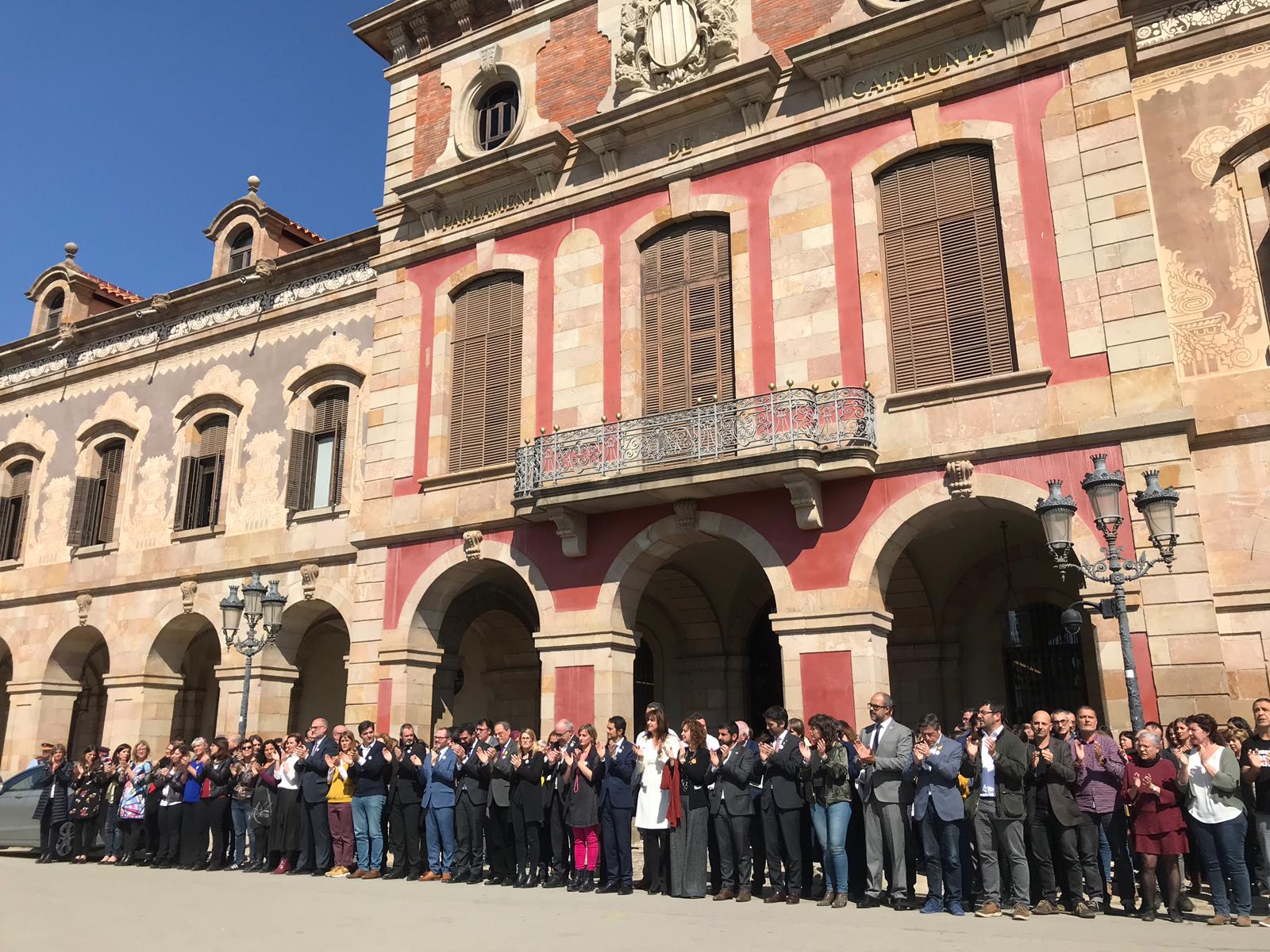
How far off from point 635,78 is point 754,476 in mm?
7384

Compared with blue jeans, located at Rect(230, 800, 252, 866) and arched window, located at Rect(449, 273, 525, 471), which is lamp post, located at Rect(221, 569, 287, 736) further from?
arched window, located at Rect(449, 273, 525, 471)

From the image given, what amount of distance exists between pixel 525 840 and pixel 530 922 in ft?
9.07

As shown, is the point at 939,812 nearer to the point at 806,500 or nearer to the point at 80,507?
the point at 806,500

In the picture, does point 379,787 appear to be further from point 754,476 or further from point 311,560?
point 311,560

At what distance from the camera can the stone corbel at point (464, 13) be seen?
19234mm

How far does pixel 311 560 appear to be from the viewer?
1930cm

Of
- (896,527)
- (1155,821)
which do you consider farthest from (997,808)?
(896,527)

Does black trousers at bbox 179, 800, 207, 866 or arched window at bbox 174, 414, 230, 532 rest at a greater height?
arched window at bbox 174, 414, 230, 532

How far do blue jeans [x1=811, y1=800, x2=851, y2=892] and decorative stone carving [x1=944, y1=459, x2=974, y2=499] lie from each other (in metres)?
4.91

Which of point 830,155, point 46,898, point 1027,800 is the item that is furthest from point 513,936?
point 830,155

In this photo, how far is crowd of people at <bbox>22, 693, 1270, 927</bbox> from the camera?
8562 millimetres

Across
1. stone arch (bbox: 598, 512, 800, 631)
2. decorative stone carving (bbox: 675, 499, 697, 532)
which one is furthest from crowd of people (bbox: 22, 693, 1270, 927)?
decorative stone carving (bbox: 675, 499, 697, 532)

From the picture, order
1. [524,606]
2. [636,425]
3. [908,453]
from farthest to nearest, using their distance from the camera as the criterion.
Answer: [524,606], [636,425], [908,453]

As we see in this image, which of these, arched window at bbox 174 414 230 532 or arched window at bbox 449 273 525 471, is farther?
arched window at bbox 174 414 230 532
